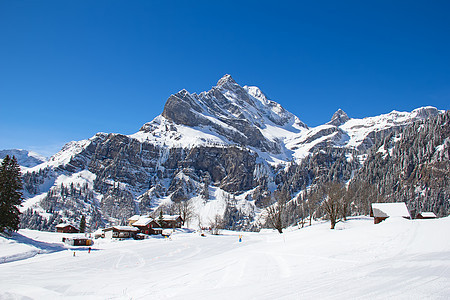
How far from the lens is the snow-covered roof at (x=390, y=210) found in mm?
62781

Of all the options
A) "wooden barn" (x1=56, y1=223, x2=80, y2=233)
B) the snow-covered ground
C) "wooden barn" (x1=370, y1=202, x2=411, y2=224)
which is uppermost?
"wooden barn" (x1=370, y1=202, x2=411, y2=224)

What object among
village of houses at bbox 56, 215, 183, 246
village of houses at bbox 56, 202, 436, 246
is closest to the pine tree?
village of houses at bbox 56, 202, 436, 246

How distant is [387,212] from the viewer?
6350cm

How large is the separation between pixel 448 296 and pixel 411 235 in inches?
962

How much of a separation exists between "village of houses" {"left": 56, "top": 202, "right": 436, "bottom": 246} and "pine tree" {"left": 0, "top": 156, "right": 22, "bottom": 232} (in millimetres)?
12039

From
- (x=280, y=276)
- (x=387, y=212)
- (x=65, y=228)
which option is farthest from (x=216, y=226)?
(x=280, y=276)

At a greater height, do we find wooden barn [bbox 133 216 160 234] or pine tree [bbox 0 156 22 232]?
pine tree [bbox 0 156 22 232]

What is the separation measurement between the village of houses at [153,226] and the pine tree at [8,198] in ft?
39.5

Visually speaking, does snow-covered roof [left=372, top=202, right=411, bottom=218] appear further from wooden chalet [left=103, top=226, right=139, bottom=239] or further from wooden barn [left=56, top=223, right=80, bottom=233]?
wooden barn [left=56, top=223, right=80, bottom=233]

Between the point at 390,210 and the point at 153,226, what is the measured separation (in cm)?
6930

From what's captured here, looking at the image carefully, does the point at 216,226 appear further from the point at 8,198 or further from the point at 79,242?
the point at 8,198

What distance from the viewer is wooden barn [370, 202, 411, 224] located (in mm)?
62625

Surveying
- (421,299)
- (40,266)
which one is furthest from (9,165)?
(421,299)

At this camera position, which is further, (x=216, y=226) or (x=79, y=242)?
(x=216, y=226)
